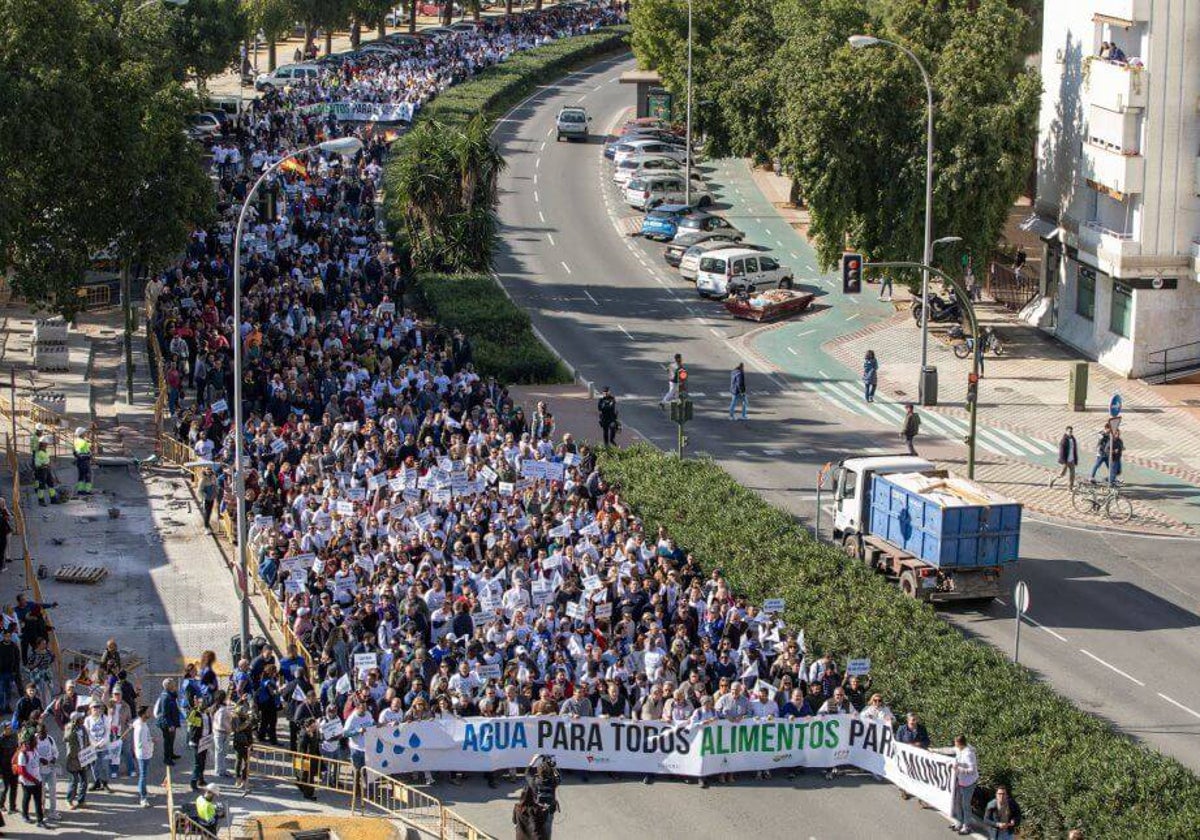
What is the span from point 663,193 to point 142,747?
49.4m

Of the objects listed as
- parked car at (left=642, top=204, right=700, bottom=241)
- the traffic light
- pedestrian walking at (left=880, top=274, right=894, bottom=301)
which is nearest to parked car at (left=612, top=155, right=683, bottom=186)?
parked car at (left=642, top=204, right=700, bottom=241)

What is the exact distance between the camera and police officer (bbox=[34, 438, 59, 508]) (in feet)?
133

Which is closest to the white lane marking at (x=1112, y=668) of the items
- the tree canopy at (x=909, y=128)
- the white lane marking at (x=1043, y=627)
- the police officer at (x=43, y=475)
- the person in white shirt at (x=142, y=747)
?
the white lane marking at (x=1043, y=627)

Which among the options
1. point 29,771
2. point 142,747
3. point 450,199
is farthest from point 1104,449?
point 29,771

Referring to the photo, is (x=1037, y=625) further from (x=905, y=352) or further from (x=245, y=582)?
(x=905, y=352)

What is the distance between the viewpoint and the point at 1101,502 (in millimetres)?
43500

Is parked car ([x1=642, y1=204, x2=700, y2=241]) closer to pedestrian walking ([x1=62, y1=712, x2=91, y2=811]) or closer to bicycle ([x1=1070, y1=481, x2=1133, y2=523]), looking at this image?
bicycle ([x1=1070, y1=481, x2=1133, y2=523])

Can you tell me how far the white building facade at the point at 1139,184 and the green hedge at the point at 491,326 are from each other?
50.2ft

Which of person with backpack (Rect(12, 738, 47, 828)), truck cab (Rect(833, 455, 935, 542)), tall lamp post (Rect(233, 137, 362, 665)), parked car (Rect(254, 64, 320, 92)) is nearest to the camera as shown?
person with backpack (Rect(12, 738, 47, 828))

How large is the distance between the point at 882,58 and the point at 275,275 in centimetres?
1853

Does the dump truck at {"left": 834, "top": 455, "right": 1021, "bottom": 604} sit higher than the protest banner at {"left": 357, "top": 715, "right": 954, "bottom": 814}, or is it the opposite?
the dump truck at {"left": 834, "top": 455, "right": 1021, "bottom": 604}

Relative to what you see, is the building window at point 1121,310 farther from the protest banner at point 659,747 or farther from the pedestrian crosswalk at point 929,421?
the protest banner at point 659,747

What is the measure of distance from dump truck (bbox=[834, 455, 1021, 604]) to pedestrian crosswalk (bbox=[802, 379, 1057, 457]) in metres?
10.1

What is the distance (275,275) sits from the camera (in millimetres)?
53281
